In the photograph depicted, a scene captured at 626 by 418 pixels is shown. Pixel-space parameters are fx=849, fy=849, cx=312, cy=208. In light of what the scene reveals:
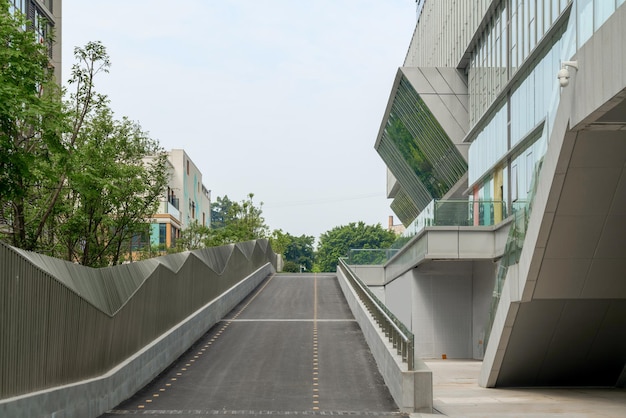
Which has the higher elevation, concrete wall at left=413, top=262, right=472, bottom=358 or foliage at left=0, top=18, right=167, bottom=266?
foliage at left=0, top=18, right=167, bottom=266

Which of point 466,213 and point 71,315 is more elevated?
point 466,213

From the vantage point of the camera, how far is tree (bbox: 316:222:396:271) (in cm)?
14062

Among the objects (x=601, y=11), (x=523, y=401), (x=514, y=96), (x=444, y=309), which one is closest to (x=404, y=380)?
(x=523, y=401)

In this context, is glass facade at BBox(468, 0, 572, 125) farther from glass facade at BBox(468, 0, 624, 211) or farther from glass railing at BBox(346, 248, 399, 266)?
glass railing at BBox(346, 248, 399, 266)

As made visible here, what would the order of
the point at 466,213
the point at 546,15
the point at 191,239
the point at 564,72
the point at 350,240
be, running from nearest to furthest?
1. the point at 564,72
2. the point at 546,15
3. the point at 466,213
4. the point at 191,239
5. the point at 350,240

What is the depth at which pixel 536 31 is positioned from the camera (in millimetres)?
33969

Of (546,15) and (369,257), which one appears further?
(369,257)

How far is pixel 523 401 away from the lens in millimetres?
19750

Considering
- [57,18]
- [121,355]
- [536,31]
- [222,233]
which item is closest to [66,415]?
[121,355]

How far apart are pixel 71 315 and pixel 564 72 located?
9.36m

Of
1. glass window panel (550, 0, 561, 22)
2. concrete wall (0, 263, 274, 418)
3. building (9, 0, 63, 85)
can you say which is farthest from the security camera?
building (9, 0, 63, 85)

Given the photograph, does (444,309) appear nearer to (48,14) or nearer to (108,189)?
(108,189)

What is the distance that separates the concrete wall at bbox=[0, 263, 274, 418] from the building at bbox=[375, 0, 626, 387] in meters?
8.53

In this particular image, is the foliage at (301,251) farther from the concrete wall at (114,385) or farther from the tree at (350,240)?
the concrete wall at (114,385)
